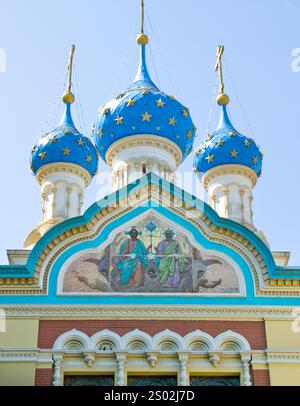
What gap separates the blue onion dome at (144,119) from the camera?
14.6 meters

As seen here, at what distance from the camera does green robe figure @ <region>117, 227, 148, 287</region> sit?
10359 mm

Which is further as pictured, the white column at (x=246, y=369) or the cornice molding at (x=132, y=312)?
the cornice molding at (x=132, y=312)

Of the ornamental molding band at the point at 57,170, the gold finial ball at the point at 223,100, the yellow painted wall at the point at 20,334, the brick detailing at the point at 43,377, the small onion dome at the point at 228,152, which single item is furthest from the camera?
the gold finial ball at the point at 223,100

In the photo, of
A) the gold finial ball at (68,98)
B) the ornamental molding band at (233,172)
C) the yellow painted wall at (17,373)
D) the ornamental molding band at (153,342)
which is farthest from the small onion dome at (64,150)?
the yellow painted wall at (17,373)

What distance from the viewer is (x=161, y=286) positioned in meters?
10.3

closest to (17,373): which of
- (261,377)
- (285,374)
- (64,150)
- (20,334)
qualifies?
(20,334)

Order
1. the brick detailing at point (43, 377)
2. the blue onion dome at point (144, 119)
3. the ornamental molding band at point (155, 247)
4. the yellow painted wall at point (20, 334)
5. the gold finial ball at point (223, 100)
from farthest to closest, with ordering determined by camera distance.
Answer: the gold finial ball at point (223, 100) → the blue onion dome at point (144, 119) → the ornamental molding band at point (155, 247) → the yellow painted wall at point (20, 334) → the brick detailing at point (43, 377)

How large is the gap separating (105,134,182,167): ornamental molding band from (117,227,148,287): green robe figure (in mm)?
4118

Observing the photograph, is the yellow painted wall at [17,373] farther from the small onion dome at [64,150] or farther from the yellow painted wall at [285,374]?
the small onion dome at [64,150]

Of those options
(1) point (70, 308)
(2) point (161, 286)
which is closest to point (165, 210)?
(2) point (161, 286)

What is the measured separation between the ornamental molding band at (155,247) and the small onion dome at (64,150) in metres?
4.96

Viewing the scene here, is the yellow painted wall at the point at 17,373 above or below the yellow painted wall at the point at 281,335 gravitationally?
below

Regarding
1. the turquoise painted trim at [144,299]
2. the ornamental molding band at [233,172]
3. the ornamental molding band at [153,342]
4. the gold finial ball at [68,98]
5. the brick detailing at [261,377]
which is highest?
the gold finial ball at [68,98]

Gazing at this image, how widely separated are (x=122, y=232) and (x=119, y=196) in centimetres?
52
